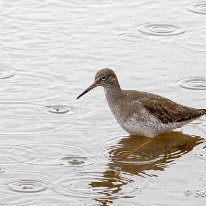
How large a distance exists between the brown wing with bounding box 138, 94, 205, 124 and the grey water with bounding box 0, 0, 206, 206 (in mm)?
334

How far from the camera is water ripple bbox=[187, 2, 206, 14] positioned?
59.2 feet

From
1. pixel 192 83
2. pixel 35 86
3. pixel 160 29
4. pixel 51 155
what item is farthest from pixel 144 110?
pixel 160 29

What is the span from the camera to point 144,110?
45.0ft

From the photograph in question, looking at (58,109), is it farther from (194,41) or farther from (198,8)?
(198,8)

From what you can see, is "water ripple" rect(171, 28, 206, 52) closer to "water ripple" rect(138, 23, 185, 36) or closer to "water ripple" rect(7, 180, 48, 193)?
"water ripple" rect(138, 23, 185, 36)

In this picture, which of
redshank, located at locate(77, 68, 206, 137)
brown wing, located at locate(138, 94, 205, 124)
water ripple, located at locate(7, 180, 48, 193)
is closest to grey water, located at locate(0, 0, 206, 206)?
water ripple, located at locate(7, 180, 48, 193)

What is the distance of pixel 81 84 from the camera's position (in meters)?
14.9

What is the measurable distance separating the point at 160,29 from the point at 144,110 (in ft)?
12.5

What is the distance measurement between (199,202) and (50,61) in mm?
5462

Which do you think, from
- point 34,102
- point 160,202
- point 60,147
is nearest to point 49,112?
point 34,102

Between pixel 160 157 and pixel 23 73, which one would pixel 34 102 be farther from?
pixel 160 157

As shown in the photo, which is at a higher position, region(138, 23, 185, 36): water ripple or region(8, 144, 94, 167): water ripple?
region(138, 23, 185, 36): water ripple

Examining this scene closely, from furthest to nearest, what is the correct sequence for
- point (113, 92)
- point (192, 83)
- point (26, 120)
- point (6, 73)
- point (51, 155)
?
1. point (6, 73)
2. point (192, 83)
3. point (113, 92)
4. point (26, 120)
5. point (51, 155)

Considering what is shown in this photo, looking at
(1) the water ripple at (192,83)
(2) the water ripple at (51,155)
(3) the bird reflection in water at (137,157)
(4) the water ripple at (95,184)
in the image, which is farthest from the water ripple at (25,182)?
(1) the water ripple at (192,83)
